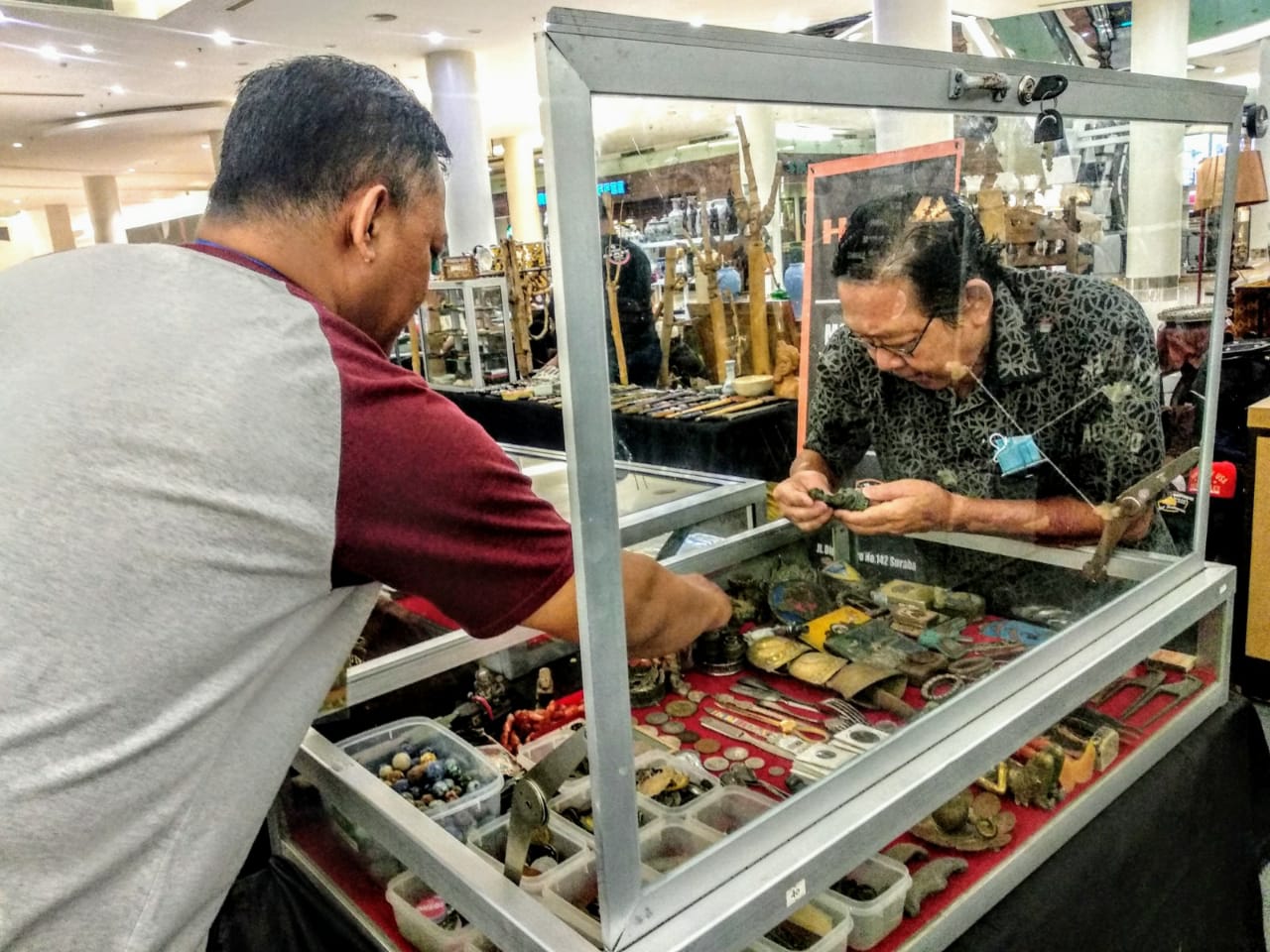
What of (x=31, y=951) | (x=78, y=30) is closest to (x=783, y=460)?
(x=31, y=951)

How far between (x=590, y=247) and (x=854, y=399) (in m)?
0.73

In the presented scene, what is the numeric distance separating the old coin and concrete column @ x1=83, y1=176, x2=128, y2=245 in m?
19.5

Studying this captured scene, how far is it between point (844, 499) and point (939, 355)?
0.27m

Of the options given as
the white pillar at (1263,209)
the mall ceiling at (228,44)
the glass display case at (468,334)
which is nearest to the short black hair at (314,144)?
Result: the mall ceiling at (228,44)

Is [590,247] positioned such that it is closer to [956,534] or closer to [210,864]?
[210,864]

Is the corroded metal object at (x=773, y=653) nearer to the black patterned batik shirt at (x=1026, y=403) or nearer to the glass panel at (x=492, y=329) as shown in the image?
the black patterned batik shirt at (x=1026, y=403)

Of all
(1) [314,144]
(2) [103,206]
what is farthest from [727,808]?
(2) [103,206]

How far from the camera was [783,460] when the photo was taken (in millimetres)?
1540

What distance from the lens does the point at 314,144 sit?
1035 mm

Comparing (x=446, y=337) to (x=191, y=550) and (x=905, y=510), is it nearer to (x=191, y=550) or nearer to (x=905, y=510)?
(x=905, y=510)

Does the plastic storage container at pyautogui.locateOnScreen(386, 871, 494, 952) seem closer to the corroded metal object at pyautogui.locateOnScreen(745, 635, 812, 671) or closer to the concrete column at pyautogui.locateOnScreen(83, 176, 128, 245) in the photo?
the corroded metal object at pyautogui.locateOnScreen(745, 635, 812, 671)

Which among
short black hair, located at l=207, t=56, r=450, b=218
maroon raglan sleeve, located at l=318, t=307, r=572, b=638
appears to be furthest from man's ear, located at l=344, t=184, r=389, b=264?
maroon raglan sleeve, located at l=318, t=307, r=572, b=638

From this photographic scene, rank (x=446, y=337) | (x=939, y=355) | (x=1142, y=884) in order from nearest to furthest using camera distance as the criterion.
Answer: (x=939, y=355) < (x=1142, y=884) < (x=446, y=337)

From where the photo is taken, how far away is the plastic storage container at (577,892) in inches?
36.8
